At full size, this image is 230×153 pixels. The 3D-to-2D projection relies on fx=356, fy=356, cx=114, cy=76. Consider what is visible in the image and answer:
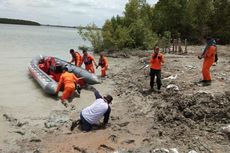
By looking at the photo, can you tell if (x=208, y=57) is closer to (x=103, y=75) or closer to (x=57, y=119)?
(x=57, y=119)

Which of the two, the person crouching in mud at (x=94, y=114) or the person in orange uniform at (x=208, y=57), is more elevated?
the person in orange uniform at (x=208, y=57)

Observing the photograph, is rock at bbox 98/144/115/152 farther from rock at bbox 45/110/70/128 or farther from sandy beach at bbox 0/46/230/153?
rock at bbox 45/110/70/128

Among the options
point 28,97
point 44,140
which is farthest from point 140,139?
point 28,97

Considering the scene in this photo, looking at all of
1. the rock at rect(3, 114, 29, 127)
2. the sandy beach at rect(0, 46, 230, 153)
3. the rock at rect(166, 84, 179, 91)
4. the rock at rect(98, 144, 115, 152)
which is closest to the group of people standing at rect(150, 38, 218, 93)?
the sandy beach at rect(0, 46, 230, 153)

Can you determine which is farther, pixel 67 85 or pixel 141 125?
pixel 67 85

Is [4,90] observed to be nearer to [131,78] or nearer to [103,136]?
[131,78]

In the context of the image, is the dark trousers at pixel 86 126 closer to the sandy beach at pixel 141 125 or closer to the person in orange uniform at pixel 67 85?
the sandy beach at pixel 141 125

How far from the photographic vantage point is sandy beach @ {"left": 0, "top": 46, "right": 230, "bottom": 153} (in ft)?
23.3

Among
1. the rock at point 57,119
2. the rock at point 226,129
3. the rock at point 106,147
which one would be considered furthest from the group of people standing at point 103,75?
the rock at point 226,129

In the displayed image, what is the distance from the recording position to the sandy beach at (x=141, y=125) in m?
7.09

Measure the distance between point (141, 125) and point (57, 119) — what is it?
2.35 meters

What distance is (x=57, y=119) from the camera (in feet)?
30.9

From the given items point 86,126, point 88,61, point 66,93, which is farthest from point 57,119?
point 88,61

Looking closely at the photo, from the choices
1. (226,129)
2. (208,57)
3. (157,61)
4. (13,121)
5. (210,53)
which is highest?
(210,53)
